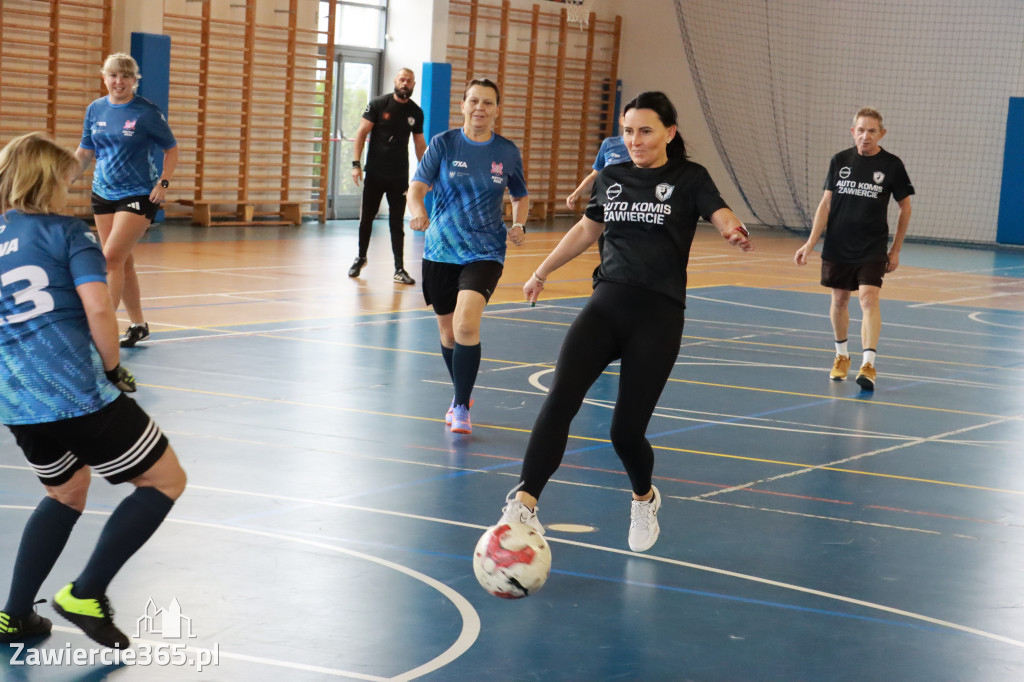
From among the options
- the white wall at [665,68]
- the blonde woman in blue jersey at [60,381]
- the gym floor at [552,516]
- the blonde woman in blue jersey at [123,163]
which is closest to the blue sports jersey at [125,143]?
the blonde woman in blue jersey at [123,163]

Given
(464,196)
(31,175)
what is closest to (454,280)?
(464,196)

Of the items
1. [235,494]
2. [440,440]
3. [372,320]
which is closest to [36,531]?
[235,494]

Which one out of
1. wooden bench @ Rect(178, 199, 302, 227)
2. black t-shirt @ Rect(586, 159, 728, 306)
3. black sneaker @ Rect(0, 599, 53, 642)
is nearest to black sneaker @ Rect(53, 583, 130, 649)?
black sneaker @ Rect(0, 599, 53, 642)

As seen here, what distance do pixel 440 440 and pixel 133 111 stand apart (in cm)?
345

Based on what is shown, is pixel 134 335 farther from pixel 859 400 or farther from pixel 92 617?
pixel 92 617

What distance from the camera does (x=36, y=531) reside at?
141 inches

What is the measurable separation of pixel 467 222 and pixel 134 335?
3.03 meters

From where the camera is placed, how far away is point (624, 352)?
458 cm

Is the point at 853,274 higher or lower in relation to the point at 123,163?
lower

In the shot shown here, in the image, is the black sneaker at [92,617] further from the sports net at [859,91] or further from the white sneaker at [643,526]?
the sports net at [859,91]

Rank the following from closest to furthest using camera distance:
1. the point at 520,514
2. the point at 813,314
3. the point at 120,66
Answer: the point at 520,514
the point at 120,66
the point at 813,314

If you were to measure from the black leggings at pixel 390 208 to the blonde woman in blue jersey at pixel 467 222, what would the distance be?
20.9 ft

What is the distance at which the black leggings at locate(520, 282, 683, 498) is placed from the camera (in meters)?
4.46

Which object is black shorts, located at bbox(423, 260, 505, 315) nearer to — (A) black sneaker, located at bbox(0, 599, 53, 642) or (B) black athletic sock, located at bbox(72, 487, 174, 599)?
(B) black athletic sock, located at bbox(72, 487, 174, 599)
